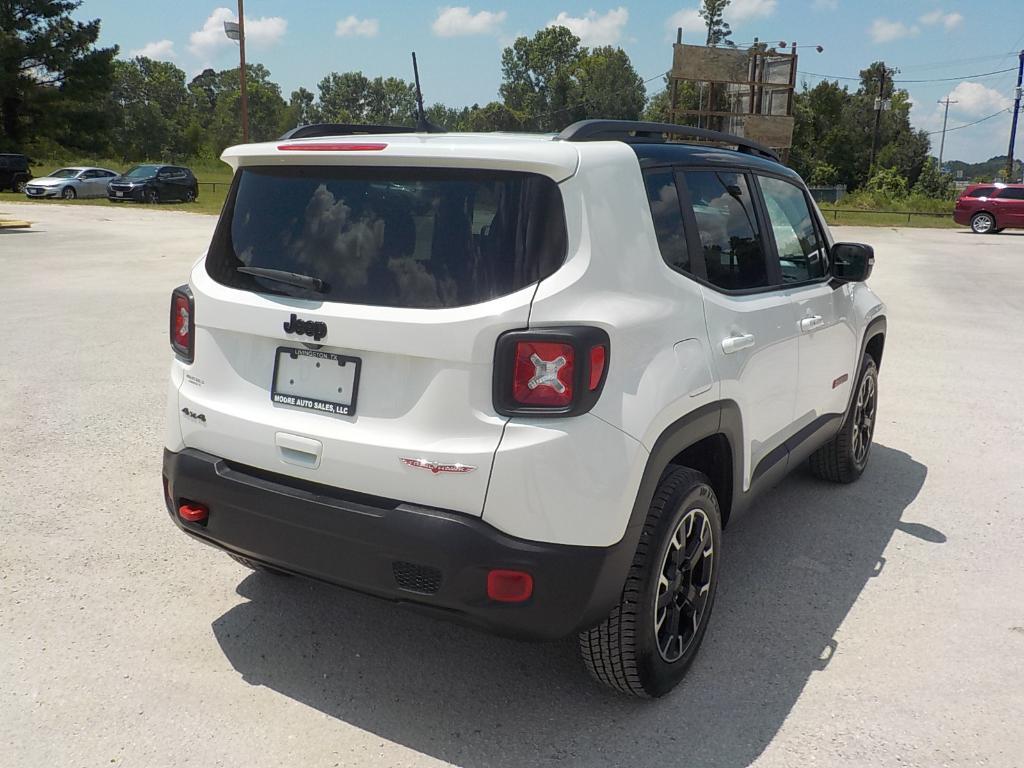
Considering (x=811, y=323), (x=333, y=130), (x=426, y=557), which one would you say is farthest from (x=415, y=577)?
(x=811, y=323)

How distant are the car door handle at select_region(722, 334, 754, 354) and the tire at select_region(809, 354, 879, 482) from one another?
1811 millimetres

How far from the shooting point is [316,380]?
2.82 metres

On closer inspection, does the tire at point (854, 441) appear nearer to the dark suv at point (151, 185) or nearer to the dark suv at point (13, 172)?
the dark suv at point (151, 185)

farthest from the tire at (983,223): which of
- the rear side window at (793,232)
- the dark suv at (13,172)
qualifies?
the dark suv at (13,172)

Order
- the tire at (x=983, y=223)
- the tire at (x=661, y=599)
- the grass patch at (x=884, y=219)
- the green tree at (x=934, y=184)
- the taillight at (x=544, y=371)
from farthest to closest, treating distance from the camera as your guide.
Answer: the green tree at (x=934, y=184) < the grass patch at (x=884, y=219) < the tire at (x=983, y=223) < the tire at (x=661, y=599) < the taillight at (x=544, y=371)

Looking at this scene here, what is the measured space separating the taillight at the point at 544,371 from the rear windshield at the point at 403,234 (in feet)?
0.56

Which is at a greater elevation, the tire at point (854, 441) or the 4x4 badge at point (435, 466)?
the 4x4 badge at point (435, 466)

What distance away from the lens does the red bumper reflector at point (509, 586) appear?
256cm

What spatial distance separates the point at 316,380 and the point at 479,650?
1.27m

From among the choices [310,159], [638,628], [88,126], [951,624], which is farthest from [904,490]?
[88,126]

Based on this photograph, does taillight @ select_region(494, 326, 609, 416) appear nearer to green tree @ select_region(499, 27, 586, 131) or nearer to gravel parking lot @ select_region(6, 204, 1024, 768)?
gravel parking lot @ select_region(6, 204, 1024, 768)

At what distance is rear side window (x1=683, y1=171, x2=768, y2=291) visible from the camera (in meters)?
3.38

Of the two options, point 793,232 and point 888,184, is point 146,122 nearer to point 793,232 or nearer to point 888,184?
point 888,184

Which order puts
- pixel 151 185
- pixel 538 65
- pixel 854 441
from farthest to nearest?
pixel 538 65 < pixel 151 185 < pixel 854 441
